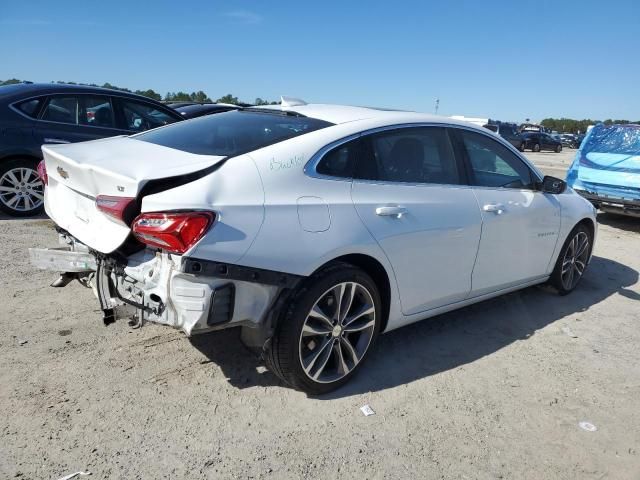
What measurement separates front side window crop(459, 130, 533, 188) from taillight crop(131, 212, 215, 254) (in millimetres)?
2208

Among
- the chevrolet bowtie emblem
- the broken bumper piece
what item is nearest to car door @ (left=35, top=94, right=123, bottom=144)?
the chevrolet bowtie emblem

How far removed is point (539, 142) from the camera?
36.5m

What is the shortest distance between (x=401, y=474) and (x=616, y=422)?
148cm

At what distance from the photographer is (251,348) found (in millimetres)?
2934

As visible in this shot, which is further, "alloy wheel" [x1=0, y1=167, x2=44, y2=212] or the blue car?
the blue car

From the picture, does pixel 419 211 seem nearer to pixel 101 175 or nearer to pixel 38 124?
pixel 101 175

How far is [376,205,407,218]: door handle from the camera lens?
10.1 feet

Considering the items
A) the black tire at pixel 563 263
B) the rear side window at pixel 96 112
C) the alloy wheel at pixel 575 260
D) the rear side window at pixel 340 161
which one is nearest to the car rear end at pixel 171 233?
the rear side window at pixel 340 161

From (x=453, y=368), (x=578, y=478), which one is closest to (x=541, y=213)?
(x=453, y=368)

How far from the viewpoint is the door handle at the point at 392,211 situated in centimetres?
307

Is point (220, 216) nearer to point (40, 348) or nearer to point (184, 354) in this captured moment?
point (184, 354)

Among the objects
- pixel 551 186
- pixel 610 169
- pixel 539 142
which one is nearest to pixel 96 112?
pixel 551 186

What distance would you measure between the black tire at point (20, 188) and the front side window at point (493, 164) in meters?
5.24

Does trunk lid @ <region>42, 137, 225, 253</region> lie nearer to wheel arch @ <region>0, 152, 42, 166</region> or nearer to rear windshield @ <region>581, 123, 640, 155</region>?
wheel arch @ <region>0, 152, 42, 166</region>
